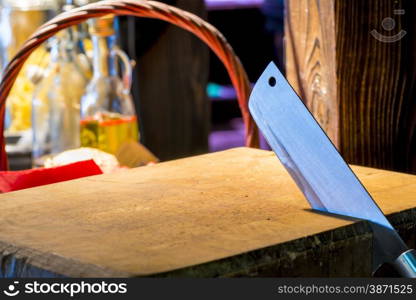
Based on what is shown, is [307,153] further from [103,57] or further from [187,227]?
[103,57]

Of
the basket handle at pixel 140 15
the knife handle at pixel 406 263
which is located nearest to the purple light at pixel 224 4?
the basket handle at pixel 140 15

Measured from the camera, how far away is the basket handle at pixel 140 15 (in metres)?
1.17

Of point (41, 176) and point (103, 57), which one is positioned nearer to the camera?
point (41, 176)

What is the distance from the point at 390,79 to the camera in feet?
3.85

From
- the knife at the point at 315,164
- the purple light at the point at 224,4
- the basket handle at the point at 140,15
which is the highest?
the purple light at the point at 224,4

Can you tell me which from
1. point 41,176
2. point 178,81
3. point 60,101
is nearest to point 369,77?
point 41,176

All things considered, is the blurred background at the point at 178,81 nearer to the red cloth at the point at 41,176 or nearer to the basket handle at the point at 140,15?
the basket handle at the point at 140,15

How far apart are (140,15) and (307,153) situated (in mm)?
461

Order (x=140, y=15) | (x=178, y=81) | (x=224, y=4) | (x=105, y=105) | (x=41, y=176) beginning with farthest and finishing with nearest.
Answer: (x=224, y=4) < (x=178, y=81) < (x=105, y=105) < (x=140, y=15) < (x=41, y=176)

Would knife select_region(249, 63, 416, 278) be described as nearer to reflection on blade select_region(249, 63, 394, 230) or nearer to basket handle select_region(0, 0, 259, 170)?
reflection on blade select_region(249, 63, 394, 230)

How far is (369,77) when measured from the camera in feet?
3.84

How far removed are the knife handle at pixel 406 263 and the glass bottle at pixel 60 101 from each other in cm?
119

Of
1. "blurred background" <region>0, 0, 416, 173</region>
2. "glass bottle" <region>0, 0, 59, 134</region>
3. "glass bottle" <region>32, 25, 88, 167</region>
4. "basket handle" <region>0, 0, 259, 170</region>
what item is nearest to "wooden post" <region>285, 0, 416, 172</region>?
"blurred background" <region>0, 0, 416, 173</region>

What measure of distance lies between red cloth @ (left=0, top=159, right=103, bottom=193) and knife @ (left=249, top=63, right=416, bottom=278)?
314 mm
